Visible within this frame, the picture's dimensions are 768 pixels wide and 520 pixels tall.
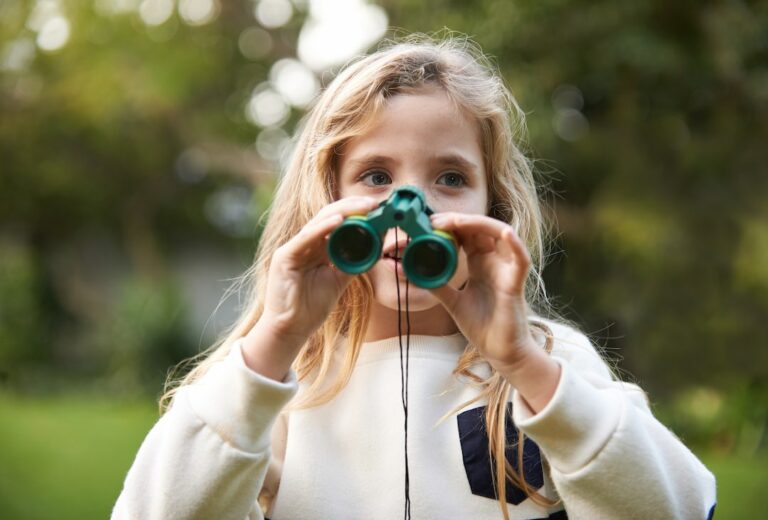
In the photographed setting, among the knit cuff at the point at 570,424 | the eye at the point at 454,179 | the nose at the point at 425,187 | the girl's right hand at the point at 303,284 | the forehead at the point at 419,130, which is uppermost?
the forehead at the point at 419,130

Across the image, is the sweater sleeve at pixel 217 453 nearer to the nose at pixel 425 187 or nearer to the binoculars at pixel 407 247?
the binoculars at pixel 407 247

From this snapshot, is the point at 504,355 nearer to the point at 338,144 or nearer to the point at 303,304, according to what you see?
the point at 303,304

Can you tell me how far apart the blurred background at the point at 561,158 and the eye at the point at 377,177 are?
3244mm

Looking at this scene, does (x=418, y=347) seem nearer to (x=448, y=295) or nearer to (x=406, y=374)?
(x=406, y=374)

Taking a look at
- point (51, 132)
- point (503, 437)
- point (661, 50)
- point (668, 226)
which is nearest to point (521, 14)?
point (661, 50)

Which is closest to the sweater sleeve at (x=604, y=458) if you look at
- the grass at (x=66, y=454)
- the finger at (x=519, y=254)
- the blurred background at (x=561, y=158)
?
the finger at (x=519, y=254)

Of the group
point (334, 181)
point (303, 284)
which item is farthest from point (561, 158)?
point (303, 284)

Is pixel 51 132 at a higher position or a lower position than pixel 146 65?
higher

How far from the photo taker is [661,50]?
7980 mm

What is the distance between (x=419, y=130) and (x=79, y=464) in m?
6.05

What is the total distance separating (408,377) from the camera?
211 centimetres

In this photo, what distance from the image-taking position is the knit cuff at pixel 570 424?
5.53ft

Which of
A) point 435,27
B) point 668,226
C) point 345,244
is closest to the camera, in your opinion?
point 345,244

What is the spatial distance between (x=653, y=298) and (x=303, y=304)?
7112mm
